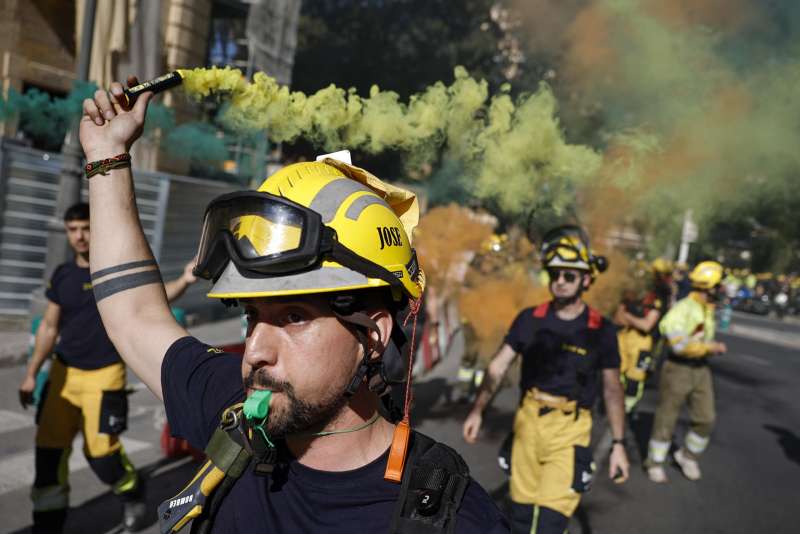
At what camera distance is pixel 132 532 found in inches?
182

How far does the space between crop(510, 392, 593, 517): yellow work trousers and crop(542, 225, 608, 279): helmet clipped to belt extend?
0.95 meters

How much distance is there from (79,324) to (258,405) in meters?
3.52

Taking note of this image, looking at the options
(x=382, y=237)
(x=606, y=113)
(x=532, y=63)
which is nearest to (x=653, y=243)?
(x=532, y=63)

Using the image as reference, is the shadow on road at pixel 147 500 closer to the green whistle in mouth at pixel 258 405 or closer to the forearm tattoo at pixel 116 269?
the forearm tattoo at pixel 116 269

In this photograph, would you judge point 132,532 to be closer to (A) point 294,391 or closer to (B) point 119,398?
(B) point 119,398

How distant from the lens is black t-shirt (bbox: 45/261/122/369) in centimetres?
456

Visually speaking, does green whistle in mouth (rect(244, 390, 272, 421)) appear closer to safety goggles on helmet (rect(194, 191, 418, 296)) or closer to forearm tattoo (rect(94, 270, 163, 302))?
safety goggles on helmet (rect(194, 191, 418, 296))

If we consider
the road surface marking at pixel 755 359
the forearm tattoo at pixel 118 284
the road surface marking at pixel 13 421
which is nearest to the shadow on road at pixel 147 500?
the road surface marking at pixel 13 421

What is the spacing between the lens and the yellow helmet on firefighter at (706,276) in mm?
7445

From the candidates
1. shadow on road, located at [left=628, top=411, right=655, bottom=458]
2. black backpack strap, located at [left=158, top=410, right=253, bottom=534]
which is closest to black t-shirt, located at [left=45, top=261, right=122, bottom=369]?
black backpack strap, located at [left=158, top=410, right=253, bottom=534]

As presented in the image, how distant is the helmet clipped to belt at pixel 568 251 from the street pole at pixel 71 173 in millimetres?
6024

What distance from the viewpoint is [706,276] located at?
24.6 feet

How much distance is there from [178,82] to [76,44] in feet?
43.6

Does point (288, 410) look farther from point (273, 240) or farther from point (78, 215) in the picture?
point (78, 215)
